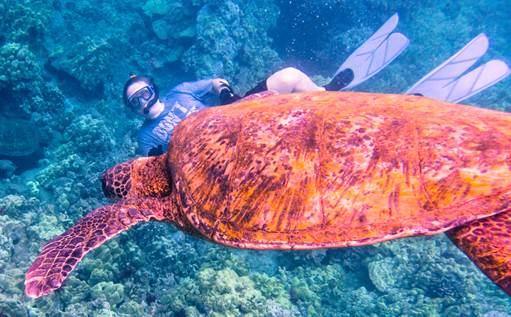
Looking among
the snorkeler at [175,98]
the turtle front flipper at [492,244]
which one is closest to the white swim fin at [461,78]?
the snorkeler at [175,98]

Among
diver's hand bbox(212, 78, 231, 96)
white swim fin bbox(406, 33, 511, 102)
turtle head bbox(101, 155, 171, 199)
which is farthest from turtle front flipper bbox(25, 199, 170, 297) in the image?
white swim fin bbox(406, 33, 511, 102)

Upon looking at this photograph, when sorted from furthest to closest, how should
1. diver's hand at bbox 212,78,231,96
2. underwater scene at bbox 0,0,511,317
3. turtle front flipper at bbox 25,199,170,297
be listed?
1. diver's hand at bbox 212,78,231,96
2. turtle front flipper at bbox 25,199,170,297
3. underwater scene at bbox 0,0,511,317

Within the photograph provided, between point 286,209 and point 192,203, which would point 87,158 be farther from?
point 286,209

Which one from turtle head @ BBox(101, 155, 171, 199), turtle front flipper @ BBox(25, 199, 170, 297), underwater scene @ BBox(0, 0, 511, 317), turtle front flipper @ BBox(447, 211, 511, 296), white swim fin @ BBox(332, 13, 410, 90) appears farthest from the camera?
white swim fin @ BBox(332, 13, 410, 90)

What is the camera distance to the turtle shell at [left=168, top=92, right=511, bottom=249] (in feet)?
5.18

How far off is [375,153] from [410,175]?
21 centimetres

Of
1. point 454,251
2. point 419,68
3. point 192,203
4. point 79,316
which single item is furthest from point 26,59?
point 419,68

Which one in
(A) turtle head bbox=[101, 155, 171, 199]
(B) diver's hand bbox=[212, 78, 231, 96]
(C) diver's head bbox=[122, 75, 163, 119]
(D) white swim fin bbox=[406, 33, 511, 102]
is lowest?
(A) turtle head bbox=[101, 155, 171, 199]

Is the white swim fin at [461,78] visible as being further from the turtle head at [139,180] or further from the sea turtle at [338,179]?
the turtle head at [139,180]

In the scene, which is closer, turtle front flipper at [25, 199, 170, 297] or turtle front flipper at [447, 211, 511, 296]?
turtle front flipper at [447, 211, 511, 296]

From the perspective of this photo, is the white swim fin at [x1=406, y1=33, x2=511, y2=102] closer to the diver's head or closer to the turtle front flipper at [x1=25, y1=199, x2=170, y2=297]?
the diver's head

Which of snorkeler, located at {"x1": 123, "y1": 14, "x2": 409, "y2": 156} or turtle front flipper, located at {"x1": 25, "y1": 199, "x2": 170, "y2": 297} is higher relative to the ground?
snorkeler, located at {"x1": 123, "y1": 14, "x2": 409, "y2": 156}

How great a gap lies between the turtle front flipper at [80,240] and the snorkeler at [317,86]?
2095 millimetres

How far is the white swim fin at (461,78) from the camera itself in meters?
6.86
